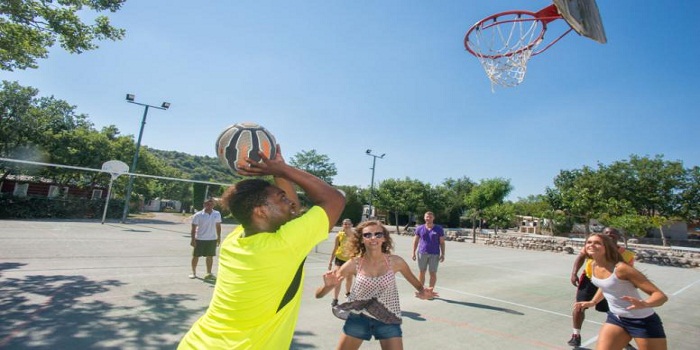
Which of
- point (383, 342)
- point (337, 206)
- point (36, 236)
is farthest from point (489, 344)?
point (36, 236)

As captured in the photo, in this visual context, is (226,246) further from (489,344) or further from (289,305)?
(489,344)

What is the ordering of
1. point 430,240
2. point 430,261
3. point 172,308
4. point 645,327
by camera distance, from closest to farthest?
point 645,327
point 172,308
point 430,261
point 430,240

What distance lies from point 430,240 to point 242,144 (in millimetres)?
6900

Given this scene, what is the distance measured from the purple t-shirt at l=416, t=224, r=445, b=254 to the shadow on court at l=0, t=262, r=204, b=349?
5.09 metres

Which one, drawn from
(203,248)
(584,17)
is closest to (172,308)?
(203,248)

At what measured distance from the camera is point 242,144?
9.02 feet

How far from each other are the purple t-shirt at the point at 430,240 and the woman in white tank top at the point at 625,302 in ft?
14.7

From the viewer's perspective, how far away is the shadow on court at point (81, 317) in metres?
4.46

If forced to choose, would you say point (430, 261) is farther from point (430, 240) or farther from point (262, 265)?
point (262, 265)

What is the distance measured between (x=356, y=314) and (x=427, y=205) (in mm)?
39146

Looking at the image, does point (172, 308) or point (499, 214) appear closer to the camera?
point (172, 308)

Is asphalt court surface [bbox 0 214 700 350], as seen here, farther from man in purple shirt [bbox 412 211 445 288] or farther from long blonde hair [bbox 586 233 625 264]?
long blonde hair [bbox 586 233 625 264]

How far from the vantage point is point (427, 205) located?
41625mm

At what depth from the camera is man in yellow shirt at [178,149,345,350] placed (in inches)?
68.3
